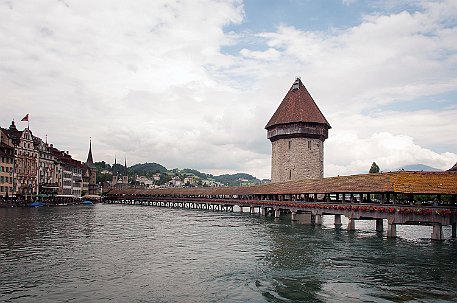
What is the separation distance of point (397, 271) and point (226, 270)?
6.43 meters

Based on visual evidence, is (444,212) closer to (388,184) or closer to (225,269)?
(388,184)

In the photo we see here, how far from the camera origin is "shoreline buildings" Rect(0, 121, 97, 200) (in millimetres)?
71000

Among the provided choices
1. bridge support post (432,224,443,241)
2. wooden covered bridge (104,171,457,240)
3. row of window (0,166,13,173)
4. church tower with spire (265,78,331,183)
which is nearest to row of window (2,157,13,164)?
row of window (0,166,13,173)

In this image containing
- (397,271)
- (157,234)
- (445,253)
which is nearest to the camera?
(397,271)

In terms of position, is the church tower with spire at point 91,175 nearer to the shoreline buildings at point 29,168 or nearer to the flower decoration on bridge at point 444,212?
the shoreline buildings at point 29,168

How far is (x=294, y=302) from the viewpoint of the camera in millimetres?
13336

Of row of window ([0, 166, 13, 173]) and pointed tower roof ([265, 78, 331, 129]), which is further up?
pointed tower roof ([265, 78, 331, 129])

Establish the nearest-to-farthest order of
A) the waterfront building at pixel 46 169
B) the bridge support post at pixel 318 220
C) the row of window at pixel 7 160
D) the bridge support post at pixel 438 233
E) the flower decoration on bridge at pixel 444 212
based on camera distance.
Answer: the flower decoration on bridge at pixel 444 212, the bridge support post at pixel 438 233, the bridge support post at pixel 318 220, the row of window at pixel 7 160, the waterfront building at pixel 46 169

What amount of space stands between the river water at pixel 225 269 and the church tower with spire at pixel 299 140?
3458 centimetres

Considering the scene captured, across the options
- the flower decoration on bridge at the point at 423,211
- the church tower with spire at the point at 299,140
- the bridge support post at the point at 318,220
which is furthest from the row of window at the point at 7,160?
the flower decoration on bridge at the point at 423,211

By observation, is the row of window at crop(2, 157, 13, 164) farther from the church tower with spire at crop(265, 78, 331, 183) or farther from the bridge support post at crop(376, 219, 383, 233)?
the bridge support post at crop(376, 219, 383, 233)

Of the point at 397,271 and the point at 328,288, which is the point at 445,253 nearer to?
the point at 397,271

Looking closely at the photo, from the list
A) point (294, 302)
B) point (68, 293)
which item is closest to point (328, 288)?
point (294, 302)

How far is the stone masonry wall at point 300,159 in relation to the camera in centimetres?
6369
